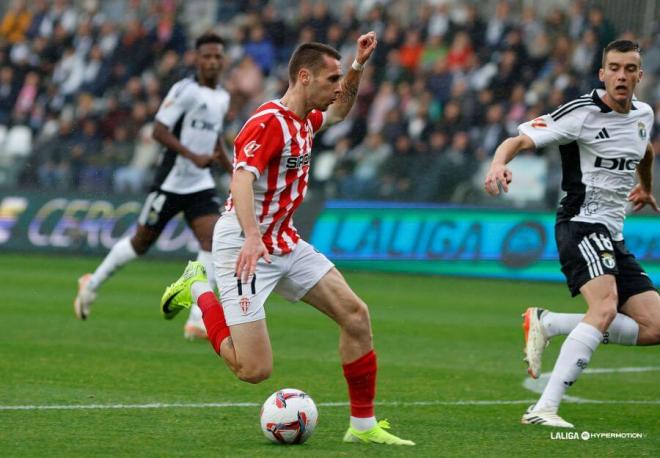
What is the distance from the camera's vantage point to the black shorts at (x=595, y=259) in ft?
25.9

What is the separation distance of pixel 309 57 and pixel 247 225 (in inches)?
43.7

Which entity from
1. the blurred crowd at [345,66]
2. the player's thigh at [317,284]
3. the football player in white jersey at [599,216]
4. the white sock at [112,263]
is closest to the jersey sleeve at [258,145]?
the player's thigh at [317,284]

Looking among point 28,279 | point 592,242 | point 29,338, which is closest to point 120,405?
point 592,242

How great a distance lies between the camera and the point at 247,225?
6.60m

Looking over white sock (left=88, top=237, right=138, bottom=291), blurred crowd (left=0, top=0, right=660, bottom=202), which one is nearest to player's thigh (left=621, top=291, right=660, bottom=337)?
white sock (left=88, top=237, right=138, bottom=291)

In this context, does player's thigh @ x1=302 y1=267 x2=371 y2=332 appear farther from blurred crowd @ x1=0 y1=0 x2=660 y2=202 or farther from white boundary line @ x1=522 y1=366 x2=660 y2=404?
blurred crowd @ x1=0 y1=0 x2=660 y2=202

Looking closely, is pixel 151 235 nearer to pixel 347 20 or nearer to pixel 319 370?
pixel 319 370

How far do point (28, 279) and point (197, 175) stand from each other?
592 cm

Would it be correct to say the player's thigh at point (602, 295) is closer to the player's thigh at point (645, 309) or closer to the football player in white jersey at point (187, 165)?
the player's thigh at point (645, 309)

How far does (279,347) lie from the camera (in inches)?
456

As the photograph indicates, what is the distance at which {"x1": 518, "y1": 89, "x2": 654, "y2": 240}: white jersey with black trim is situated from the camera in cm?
798

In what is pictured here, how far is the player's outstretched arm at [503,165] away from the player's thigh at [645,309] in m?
1.18

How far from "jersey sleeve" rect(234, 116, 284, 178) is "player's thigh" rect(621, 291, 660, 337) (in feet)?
8.36

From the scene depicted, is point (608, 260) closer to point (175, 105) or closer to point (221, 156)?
point (221, 156)
